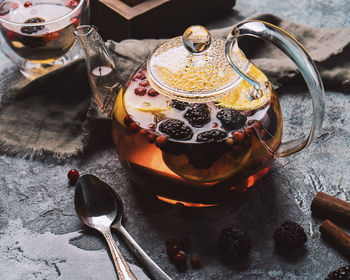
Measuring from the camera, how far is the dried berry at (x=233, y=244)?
92 centimetres

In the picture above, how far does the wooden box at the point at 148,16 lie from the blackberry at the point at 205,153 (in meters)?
0.63

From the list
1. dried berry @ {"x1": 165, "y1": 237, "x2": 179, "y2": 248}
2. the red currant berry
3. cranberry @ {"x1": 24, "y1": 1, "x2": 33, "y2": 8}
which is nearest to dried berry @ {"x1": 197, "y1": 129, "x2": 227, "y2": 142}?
the red currant berry

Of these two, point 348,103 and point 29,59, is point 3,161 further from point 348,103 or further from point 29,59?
point 348,103

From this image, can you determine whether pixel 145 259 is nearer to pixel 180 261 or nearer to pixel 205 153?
pixel 180 261

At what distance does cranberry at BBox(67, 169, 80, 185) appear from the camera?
1093 mm

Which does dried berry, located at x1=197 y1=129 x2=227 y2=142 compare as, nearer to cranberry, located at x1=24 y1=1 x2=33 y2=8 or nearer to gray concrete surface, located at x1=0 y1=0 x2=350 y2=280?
gray concrete surface, located at x1=0 y1=0 x2=350 y2=280

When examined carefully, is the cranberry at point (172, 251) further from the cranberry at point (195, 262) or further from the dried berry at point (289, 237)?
the dried berry at point (289, 237)

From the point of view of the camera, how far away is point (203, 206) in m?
1.03

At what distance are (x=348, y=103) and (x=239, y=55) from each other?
1.49 ft

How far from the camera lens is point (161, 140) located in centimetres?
92

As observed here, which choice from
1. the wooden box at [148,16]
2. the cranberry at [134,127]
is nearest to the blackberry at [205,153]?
the cranberry at [134,127]

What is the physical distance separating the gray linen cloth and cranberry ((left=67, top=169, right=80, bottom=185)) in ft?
0.25

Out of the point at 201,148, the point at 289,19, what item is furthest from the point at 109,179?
the point at 289,19

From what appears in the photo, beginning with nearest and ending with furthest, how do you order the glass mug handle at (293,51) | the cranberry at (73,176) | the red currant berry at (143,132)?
the glass mug handle at (293,51)
the red currant berry at (143,132)
the cranberry at (73,176)
